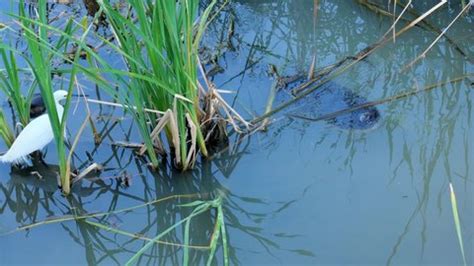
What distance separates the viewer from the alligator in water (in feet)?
6.61

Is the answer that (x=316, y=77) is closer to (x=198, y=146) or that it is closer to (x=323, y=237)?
(x=198, y=146)

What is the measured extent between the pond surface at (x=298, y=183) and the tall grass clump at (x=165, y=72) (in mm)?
135

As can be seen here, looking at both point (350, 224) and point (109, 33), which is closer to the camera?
point (350, 224)

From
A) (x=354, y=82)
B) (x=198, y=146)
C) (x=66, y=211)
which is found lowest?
(x=66, y=211)

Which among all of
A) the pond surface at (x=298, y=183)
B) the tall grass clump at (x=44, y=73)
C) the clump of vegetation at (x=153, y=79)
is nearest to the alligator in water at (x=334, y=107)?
the pond surface at (x=298, y=183)

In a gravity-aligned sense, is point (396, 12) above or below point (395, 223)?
above

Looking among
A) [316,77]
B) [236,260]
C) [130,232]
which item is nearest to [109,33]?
[316,77]

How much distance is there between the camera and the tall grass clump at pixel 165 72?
1619mm

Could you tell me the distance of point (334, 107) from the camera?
2.08m

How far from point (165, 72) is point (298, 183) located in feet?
1.51

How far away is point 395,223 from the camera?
5.52 ft

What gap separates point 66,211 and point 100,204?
9 cm

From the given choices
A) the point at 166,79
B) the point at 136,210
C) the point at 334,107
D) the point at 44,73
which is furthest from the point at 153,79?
the point at 334,107

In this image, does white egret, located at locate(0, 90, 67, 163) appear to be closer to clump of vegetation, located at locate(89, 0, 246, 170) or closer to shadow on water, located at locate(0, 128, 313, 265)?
shadow on water, located at locate(0, 128, 313, 265)
